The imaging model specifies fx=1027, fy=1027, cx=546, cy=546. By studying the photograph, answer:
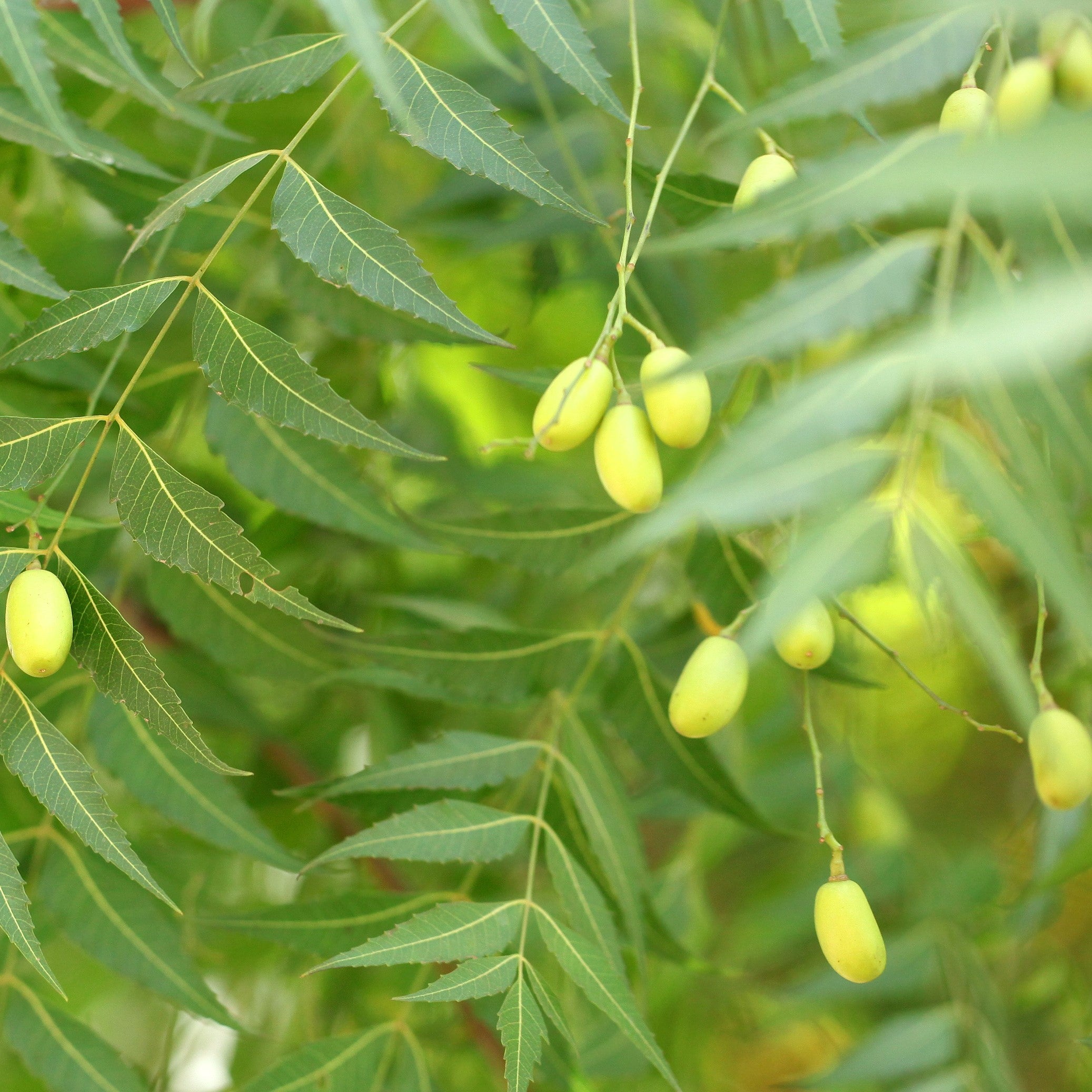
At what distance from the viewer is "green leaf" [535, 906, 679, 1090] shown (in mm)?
532

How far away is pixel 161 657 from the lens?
84 cm

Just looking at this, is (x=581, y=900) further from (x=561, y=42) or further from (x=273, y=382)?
(x=561, y=42)

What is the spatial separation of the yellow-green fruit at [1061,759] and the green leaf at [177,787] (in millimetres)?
437

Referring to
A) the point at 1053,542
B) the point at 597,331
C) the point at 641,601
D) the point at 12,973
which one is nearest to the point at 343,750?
the point at 641,601

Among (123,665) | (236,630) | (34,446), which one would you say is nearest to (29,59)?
(34,446)

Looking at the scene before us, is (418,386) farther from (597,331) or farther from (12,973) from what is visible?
(12,973)

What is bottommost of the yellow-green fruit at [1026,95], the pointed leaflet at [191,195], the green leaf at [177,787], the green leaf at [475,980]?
the green leaf at [475,980]

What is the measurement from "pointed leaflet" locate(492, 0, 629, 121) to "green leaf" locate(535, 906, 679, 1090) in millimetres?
438

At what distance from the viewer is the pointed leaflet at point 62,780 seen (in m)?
0.50

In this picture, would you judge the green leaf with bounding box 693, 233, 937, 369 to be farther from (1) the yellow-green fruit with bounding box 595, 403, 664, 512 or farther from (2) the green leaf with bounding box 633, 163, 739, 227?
(2) the green leaf with bounding box 633, 163, 739, 227

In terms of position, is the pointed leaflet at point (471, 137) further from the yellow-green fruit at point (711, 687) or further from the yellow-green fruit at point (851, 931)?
the yellow-green fruit at point (851, 931)

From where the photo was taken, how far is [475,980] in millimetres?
548

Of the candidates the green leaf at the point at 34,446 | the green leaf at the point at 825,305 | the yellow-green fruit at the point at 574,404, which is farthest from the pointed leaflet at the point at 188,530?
the green leaf at the point at 825,305

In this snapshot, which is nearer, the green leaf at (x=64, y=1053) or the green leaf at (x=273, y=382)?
the green leaf at (x=273, y=382)
